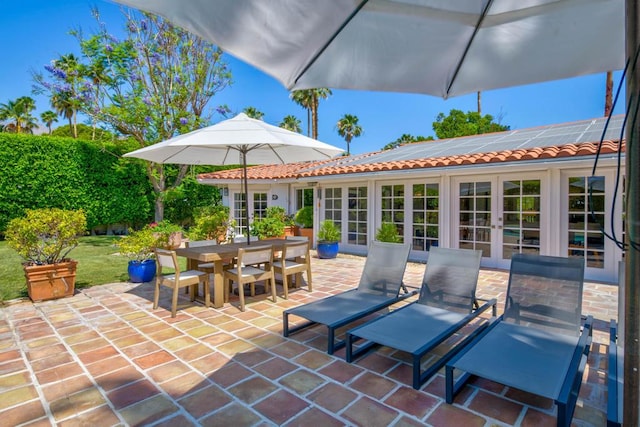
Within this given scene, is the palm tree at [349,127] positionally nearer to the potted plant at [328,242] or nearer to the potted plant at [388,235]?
the potted plant at [328,242]

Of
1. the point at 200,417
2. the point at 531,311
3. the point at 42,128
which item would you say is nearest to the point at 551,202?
the point at 531,311

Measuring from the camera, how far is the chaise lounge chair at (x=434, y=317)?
136 inches

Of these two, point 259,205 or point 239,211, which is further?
point 239,211

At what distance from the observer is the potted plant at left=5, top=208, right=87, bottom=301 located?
5.81 metres

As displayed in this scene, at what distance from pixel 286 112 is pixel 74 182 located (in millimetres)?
21097

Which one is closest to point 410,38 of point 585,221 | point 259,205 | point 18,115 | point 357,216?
point 585,221

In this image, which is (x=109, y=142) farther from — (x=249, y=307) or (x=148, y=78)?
(x=249, y=307)

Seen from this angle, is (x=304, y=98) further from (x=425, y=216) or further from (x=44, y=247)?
(x=44, y=247)

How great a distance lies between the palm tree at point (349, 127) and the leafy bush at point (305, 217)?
22947 millimetres

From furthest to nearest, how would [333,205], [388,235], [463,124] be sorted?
[463,124] < [333,205] < [388,235]

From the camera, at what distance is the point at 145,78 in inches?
548

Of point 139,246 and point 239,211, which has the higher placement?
point 239,211

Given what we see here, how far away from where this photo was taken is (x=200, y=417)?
9.18 feet

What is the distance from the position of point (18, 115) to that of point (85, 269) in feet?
105
